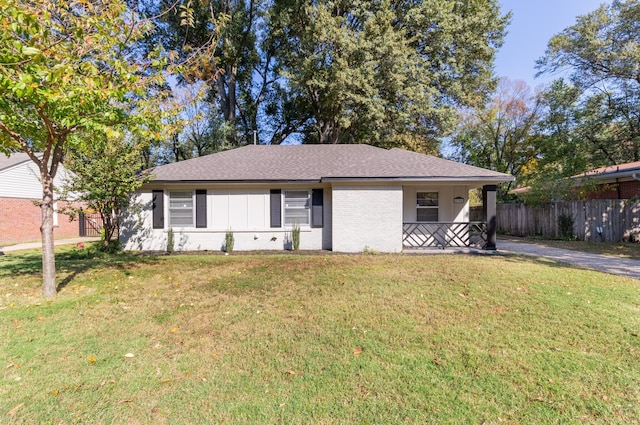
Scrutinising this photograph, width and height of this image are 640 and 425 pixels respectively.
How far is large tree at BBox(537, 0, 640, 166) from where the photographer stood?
1540 cm

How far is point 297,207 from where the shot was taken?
11.0 metres

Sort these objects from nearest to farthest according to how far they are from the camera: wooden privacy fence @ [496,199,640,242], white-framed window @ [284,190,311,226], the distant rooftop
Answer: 1. white-framed window @ [284,190,311,226]
2. wooden privacy fence @ [496,199,640,242]
3. the distant rooftop

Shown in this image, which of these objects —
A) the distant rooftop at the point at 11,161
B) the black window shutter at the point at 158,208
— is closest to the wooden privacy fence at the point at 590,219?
the black window shutter at the point at 158,208

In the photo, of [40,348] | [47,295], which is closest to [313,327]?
[40,348]

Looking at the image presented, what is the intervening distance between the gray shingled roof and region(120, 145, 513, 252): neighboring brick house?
38 mm

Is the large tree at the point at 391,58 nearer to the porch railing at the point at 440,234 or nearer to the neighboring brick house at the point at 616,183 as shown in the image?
the porch railing at the point at 440,234

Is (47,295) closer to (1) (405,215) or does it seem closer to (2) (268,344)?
(2) (268,344)

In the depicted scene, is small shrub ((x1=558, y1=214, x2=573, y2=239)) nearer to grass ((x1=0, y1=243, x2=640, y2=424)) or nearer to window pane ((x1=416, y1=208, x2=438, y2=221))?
window pane ((x1=416, y1=208, x2=438, y2=221))

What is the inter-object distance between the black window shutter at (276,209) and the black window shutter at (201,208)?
253 centimetres

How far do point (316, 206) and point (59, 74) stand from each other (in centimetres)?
795

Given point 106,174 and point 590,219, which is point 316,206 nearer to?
point 106,174

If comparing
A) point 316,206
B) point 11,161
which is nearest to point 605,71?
point 316,206

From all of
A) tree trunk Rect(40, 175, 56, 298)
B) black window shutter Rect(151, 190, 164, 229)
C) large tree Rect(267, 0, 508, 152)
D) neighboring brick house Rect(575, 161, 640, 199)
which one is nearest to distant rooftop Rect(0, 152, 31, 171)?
black window shutter Rect(151, 190, 164, 229)

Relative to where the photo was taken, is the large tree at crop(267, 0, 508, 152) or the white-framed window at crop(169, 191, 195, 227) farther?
the large tree at crop(267, 0, 508, 152)
